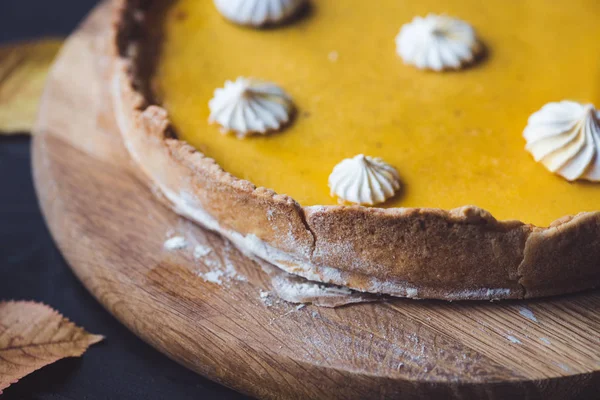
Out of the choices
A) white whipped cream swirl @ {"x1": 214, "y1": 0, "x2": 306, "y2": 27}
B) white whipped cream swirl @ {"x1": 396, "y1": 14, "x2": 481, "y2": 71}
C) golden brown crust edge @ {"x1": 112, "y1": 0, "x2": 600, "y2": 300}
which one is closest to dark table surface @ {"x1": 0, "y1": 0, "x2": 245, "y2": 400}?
golden brown crust edge @ {"x1": 112, "y1": 0, "x2": 600, "y2": 300}

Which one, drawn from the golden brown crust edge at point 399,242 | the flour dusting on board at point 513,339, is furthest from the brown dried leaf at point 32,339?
the flour dusting on board at point 513,339

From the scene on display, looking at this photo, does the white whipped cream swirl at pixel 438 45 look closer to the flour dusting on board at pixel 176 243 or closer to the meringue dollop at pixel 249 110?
the meringue dollop at pixel 249 110

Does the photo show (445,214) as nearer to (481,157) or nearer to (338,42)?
(481,157)

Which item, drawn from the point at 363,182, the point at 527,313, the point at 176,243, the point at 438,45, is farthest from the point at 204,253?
the point at 438,45

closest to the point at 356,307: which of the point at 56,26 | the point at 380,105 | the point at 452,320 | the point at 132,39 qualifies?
the point at 452,320

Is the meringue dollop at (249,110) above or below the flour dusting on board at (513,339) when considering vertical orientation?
above

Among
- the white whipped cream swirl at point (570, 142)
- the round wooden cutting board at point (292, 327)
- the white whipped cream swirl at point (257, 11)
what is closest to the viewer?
the round wooden cutting board at point (292, 327)

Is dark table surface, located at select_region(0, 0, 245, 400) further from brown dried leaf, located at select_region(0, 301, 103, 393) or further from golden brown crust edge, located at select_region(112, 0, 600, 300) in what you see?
golden brown crust edge, located at select_region(112, 0, 600, 300)
